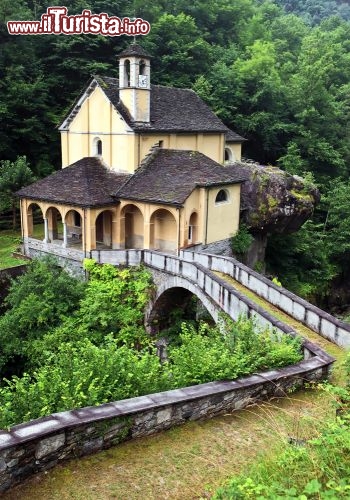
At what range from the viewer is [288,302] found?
14648 millimetres

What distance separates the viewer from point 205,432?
26.3ft

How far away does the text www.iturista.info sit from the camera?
3472cm

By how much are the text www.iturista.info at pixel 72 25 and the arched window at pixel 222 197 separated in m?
16.5

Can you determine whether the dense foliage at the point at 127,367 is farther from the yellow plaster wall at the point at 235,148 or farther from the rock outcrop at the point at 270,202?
the yellow plaster wall at the point at 235,148

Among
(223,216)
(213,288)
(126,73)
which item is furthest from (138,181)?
(213,288)

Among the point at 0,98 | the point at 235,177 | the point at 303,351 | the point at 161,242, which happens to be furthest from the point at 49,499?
the point at 0,98

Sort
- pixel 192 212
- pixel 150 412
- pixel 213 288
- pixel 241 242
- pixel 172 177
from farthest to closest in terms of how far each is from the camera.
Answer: pixel 241 242, pixel 172 177, pixel 192 212, pixel 213 288, pixel 150 412

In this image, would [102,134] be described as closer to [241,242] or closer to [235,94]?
[241,242]

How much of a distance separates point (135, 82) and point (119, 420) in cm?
2115

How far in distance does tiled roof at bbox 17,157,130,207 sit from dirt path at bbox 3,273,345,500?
16.8 meters

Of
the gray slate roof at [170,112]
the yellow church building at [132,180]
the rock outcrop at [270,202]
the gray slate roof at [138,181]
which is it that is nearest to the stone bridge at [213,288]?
the yellow church building at [132,180]

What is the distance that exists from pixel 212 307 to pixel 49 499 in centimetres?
1133

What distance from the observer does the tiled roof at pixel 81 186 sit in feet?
78.9

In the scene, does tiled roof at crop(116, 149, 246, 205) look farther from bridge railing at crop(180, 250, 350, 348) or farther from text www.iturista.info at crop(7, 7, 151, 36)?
text www.iturista.info at crop(7, 7, 151, 36)
